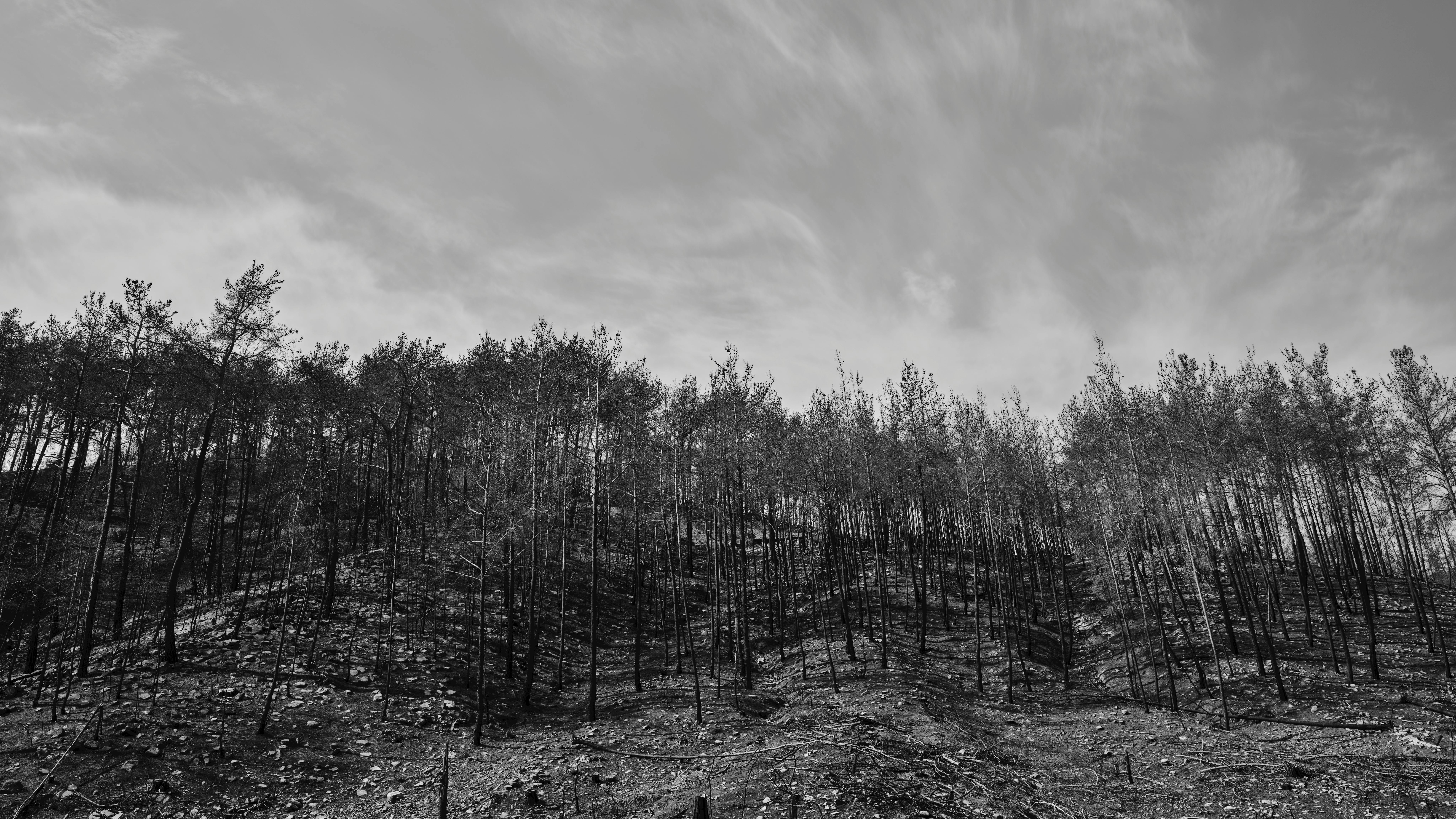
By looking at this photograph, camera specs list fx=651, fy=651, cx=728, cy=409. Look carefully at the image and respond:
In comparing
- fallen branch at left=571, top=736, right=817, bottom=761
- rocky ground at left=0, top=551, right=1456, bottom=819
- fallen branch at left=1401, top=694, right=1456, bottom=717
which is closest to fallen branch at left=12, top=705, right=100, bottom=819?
rocky ground at left=0, top=551, right=1456, bottom=819

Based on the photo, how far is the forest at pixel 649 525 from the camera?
22.2 m

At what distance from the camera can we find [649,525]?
37969 mm

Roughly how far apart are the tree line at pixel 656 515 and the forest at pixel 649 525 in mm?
216

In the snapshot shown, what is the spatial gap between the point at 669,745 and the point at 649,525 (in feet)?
66.7

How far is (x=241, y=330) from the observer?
22.5 m

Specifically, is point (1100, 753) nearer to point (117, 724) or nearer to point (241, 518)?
point (117, 724)

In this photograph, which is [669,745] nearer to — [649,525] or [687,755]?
[687,755]

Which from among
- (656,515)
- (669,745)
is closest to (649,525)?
(656,515)

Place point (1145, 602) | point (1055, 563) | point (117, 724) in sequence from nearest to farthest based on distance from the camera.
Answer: point (117, 724)
point (1145, 602)
point (1055, 563)

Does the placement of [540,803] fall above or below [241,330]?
below

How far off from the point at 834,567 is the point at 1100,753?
61.8 ft

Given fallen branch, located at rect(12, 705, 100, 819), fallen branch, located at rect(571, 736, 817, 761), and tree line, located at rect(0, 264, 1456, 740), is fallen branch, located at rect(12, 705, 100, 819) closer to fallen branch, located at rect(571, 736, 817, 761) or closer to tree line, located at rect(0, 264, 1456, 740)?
tree line, located at rect(0, 264, 1456, 740)

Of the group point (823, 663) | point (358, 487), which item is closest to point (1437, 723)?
point (823, 663)

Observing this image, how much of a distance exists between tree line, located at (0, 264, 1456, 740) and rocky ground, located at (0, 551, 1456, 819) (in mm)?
891
